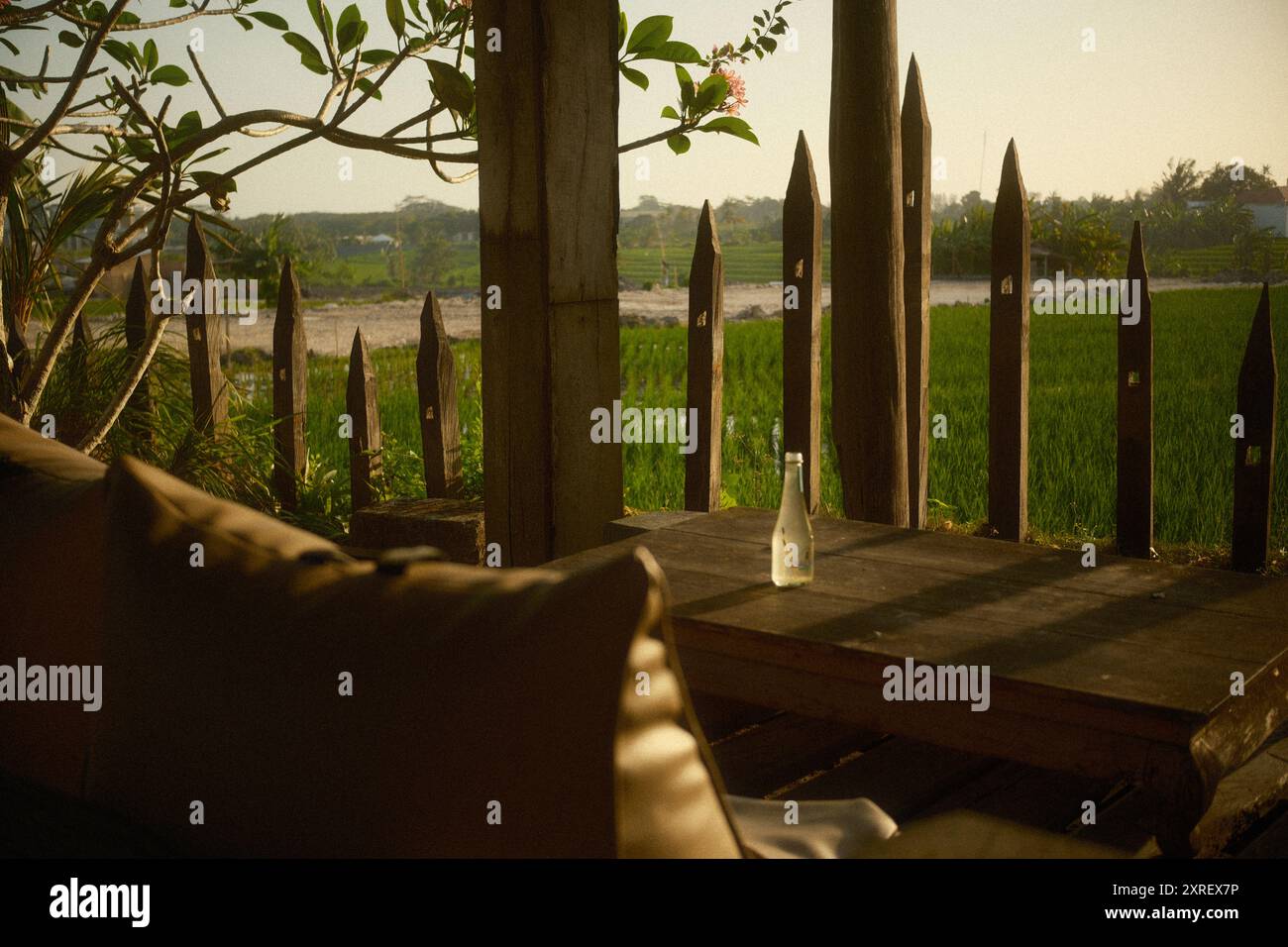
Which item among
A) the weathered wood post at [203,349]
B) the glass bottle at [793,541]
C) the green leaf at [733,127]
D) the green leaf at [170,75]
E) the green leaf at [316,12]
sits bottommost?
the glass bottle at [793,541]

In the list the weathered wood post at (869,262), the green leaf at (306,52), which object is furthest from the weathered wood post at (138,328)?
the weathered wood post at (869,262)

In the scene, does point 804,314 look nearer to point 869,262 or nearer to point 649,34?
point 869,262

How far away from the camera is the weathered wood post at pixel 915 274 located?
3383 mm

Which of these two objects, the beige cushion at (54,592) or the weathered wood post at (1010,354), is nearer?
the beige cushion at (54,592)

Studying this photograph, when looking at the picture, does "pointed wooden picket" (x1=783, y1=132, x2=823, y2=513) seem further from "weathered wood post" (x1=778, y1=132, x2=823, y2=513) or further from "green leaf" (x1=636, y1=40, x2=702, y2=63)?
"green leaf" (x1=636, y1=40, x2=702, y2=63)

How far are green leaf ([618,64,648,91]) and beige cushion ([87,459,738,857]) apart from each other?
2437mm

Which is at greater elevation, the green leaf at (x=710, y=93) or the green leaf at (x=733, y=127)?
the green leaf at (x=710, y=93)

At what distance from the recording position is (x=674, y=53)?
303 centimetres

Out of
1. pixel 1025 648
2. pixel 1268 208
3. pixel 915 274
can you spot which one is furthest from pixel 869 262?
pixel 1268 208

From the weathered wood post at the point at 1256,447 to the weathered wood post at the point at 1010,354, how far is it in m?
0.55

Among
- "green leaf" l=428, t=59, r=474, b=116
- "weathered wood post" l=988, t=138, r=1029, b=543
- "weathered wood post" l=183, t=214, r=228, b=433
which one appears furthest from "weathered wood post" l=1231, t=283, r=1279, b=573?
"weathered wood post" l=183, t=214, r=228, b=433

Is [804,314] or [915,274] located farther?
[915,274]

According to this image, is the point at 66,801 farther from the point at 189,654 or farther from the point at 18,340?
the point at 18,340

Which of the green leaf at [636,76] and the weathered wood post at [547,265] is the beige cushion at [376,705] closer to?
the weathered wood post at [547,265]
